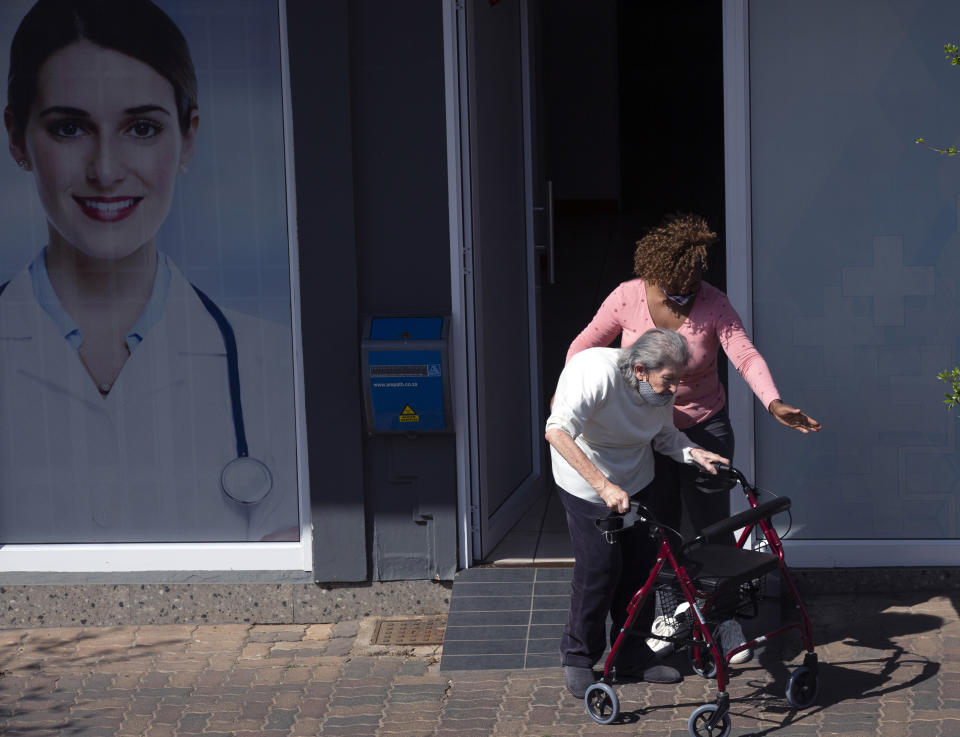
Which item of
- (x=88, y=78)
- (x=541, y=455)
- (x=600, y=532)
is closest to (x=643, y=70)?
(x=541, y=455)

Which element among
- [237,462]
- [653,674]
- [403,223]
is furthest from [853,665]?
[237,462]

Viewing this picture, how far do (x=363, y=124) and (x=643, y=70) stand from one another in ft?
47.7

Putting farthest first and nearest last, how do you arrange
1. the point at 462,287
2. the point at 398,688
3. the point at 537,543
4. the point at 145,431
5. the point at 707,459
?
the point at 537,543 < the point at 145,431 < the point at 462,287 < the point at 398,688 < the point at 707,459

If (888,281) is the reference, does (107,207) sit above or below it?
above

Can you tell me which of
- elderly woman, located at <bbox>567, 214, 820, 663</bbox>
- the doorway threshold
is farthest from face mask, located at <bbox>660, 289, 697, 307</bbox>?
the doorway threshold

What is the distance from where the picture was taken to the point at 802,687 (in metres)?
5.13

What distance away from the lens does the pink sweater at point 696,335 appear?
538 cm

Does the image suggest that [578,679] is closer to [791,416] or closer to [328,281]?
[791,416]

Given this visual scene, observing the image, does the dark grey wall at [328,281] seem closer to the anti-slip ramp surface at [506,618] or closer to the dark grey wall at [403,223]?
the dark grey wall at [403,223]

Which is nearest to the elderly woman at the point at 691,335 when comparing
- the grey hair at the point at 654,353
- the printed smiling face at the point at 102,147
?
the grey hair at the point at 654,353

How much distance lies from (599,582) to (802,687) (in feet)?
2.99

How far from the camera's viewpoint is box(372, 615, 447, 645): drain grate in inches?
246

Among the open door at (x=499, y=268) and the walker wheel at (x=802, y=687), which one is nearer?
the walker wheel at (x=802, y=687)

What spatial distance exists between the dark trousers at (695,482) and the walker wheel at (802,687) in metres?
0.70
